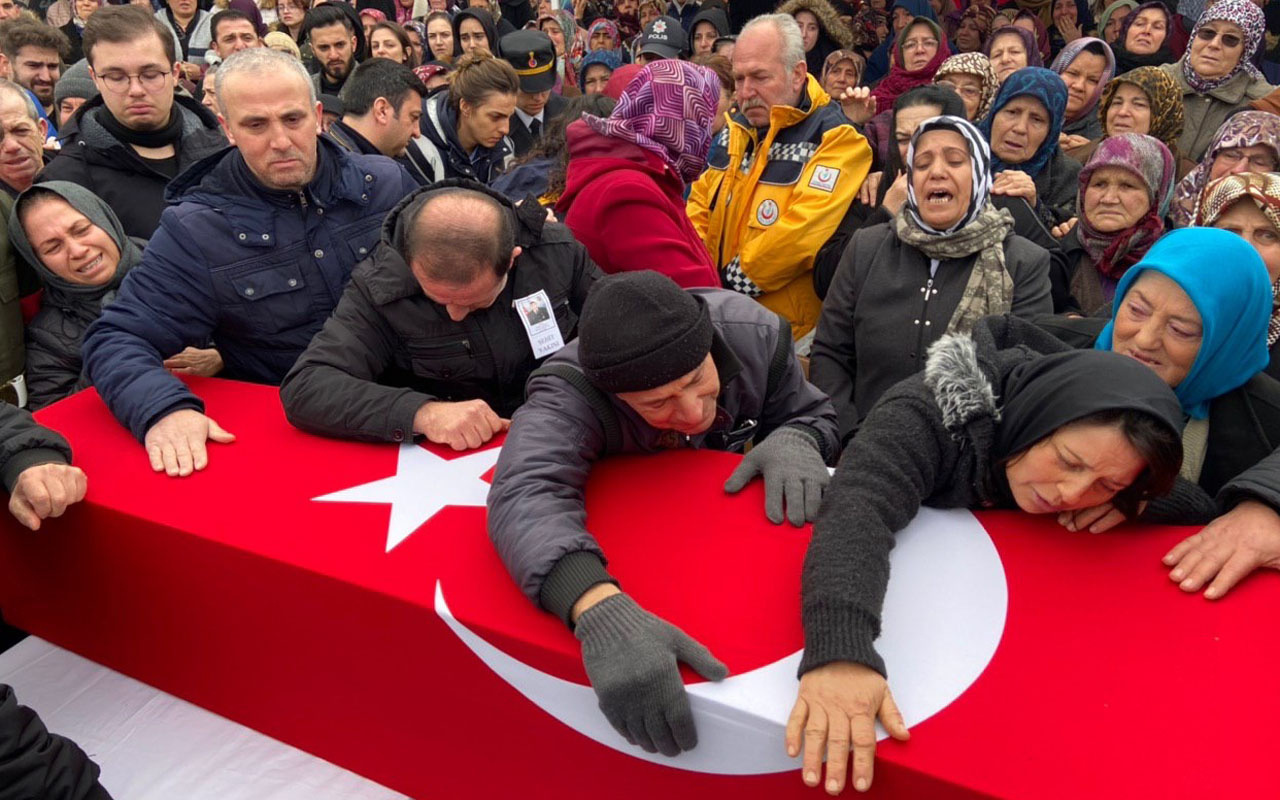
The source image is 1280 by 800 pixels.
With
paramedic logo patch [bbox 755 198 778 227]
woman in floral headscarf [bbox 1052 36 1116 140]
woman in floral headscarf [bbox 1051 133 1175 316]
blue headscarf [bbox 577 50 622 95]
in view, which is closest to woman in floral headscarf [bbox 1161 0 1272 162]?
woman in floral headscarf [bbox 1052 36 1116 140]

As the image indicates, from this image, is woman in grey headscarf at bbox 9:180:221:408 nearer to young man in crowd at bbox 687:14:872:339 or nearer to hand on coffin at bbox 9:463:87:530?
hand on coffin at bbox 9:463:87:530

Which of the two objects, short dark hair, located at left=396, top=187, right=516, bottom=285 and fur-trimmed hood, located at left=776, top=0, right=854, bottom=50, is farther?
fur-trimmed hood, located at left=776, top=0, right=854, bottom=50

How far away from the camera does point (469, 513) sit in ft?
6.05

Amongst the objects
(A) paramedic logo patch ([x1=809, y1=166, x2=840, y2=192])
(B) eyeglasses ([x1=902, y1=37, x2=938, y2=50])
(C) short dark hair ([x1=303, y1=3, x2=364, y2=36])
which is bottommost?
(A) paramedic logo patch ([x1=809, y1=166, x2=840, y2=192])

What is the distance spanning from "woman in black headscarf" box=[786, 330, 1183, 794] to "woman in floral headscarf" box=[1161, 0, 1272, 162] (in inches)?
135

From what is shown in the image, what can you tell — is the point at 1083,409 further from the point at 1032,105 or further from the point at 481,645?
the point at 1032,105

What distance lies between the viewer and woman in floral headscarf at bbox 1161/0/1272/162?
4.22 meters

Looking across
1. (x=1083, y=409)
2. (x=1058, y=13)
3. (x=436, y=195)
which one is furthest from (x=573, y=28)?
(x=1083, y=409)

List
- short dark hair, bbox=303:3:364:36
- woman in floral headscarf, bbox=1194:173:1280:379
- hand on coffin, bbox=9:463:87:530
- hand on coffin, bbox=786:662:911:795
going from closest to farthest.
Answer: hand on coffin, bbox=786:662:911:795, hand on coffin, bbox=9:463:87:530, woman in floral headscarf, bbox=1194:173:1280:379, short dark hair, bbox=303:3:364:36

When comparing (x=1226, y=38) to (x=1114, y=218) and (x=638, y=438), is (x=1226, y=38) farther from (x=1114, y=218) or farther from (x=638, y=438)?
(x=638, y=438)

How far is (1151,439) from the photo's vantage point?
4.46 feet

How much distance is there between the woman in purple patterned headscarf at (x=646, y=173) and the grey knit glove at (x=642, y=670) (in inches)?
53.7

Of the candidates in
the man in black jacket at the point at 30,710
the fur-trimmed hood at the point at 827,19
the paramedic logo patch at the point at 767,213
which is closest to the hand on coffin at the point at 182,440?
the man in black jacket at the point at 30,710

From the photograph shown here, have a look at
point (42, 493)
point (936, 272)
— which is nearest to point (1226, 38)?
point (936, 272)
